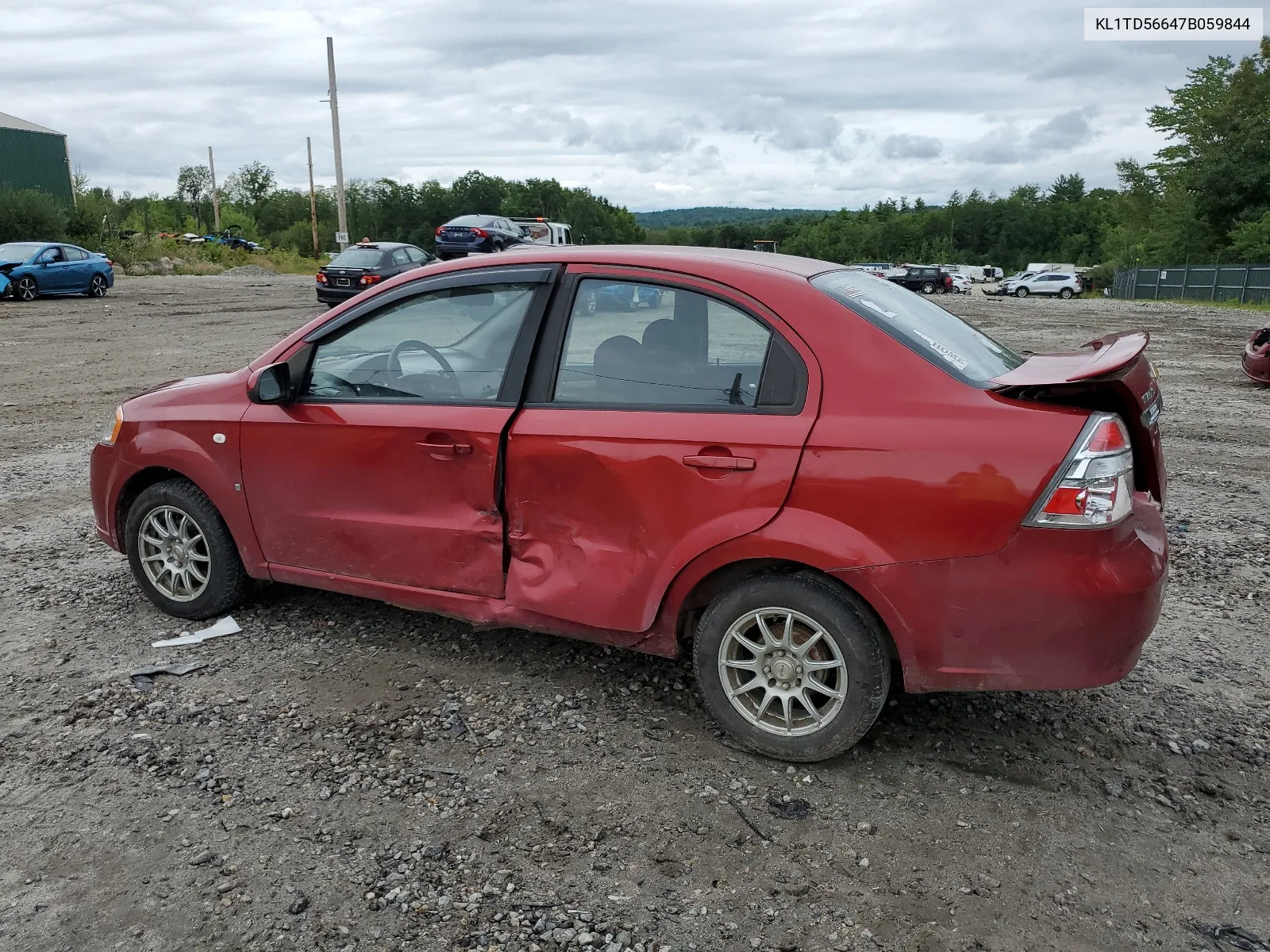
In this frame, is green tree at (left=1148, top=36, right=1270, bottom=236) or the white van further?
green tree at (left=1148, top=36, right=1270, bottom=236)

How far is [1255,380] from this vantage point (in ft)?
40.9

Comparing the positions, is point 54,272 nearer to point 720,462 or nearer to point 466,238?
point 466,238

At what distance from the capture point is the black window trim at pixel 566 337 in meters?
3.33

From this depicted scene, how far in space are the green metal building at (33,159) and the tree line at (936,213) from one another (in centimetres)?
137

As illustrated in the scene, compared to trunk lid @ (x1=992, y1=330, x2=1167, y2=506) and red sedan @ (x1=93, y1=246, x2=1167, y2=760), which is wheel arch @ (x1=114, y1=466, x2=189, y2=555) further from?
trunk lid @ (x1=992, y1=330, x2=1167, y2=506)

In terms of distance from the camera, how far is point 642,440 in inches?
136

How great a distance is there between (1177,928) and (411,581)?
9.22 ft

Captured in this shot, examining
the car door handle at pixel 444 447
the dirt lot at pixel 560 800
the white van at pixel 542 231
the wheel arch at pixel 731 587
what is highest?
the white van at pixel 542 231

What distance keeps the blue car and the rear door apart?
78.2 ft

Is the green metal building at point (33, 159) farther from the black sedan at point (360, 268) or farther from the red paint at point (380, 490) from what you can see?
the red paint at point (380, 490)

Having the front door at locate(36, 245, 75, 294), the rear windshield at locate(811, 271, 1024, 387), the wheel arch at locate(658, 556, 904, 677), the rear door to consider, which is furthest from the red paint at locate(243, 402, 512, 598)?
the front door at locate(36, 245, 75, 294)

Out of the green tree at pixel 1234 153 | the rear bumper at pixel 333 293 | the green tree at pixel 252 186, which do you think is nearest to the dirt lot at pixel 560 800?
the rear bumper at pixel 333 293

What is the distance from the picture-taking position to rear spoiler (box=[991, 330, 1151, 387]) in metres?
3.08

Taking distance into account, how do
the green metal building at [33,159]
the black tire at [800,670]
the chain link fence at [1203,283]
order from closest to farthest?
the black tire at [800,670]
the chain link fence at [1203,283]
the green metal building at [33,159]
